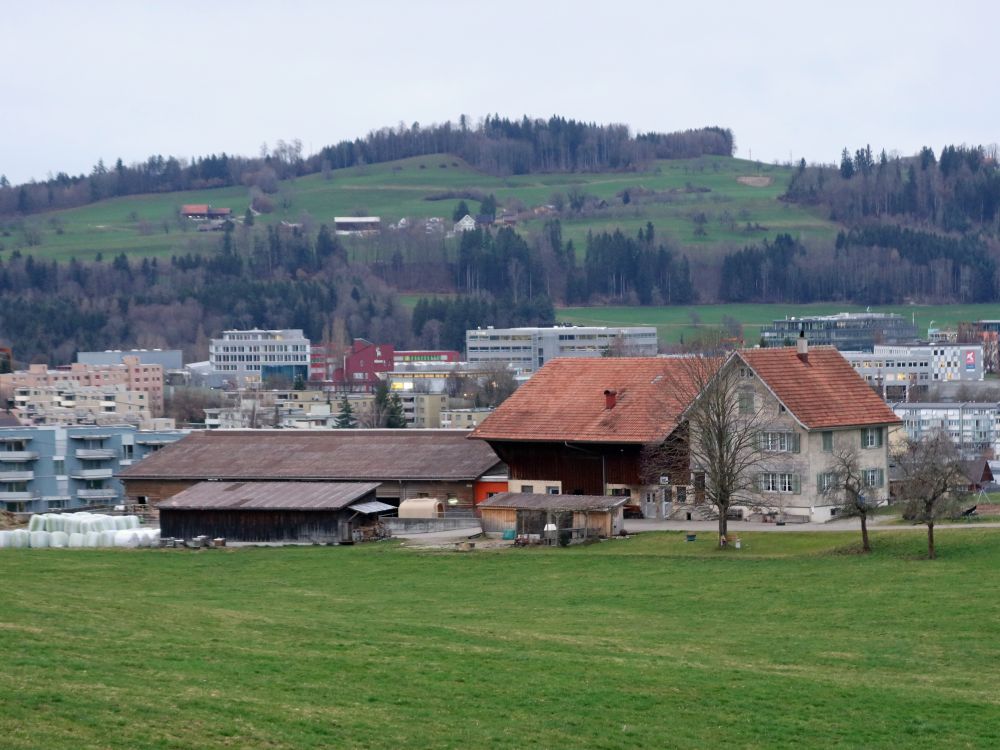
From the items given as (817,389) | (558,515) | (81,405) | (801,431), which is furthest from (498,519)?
(81,405)

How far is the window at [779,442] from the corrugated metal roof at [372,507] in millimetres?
11879

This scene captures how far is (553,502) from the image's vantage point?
2141 inches

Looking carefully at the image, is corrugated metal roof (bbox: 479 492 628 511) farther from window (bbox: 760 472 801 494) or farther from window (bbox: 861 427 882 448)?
window (bbox: 861 427 882 448)

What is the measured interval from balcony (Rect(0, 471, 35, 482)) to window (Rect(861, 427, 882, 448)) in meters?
56.8

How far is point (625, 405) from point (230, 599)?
75.6 ft

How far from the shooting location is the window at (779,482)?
182ft

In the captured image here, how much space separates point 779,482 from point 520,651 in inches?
1047

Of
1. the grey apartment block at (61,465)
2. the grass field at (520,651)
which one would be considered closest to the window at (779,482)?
the grass field at (520,651)

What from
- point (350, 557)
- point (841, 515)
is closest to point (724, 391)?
point (841, 515)

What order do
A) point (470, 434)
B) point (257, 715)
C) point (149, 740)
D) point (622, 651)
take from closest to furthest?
point (149, 740)
point (257, 715)
point (622, 651)
point (470, 434)

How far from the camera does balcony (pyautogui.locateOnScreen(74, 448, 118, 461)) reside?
102 m

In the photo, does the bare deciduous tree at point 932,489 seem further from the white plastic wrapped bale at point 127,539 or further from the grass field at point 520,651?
the white plastic wrapped bale at point 127,539

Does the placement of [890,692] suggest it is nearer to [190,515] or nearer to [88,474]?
[190,515]

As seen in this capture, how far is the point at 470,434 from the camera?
63.1 metres
